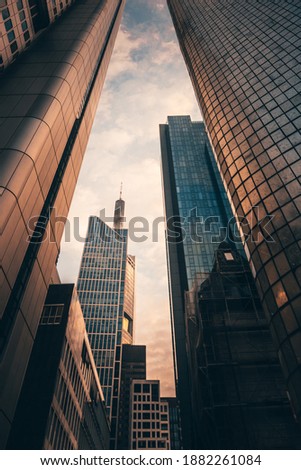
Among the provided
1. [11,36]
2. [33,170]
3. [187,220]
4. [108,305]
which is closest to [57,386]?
[33,170]

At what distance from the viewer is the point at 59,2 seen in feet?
121

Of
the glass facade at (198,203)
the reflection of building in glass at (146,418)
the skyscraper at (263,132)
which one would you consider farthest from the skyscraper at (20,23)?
the reflection of building in glass at (146,418)

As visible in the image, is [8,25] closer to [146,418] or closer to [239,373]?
[239,373]

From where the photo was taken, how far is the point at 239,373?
37062 millimetres

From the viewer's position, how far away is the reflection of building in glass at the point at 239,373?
3291 cm

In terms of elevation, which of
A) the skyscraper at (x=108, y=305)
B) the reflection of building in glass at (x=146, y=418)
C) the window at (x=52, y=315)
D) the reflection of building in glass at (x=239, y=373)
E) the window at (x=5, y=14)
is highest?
the skyscraper at (x=108, y=305)

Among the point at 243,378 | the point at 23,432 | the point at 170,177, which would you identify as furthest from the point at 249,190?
the point at 170,177

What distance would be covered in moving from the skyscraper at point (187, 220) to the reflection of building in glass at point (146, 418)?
32.1m

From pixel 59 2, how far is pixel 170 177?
390ft

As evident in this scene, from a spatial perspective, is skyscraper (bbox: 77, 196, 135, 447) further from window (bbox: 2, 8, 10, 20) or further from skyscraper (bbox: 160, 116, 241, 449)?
window (bbox: 2, 8, 10, 20)

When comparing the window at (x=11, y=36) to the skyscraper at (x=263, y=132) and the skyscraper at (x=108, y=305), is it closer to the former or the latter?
the skyscraper at (x=263, y=132)

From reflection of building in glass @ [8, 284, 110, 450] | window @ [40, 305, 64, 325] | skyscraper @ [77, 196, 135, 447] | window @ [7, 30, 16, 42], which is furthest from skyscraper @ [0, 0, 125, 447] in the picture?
skyscraper @ [77, 196, 135, 447]

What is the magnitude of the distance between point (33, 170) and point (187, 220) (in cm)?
11468
